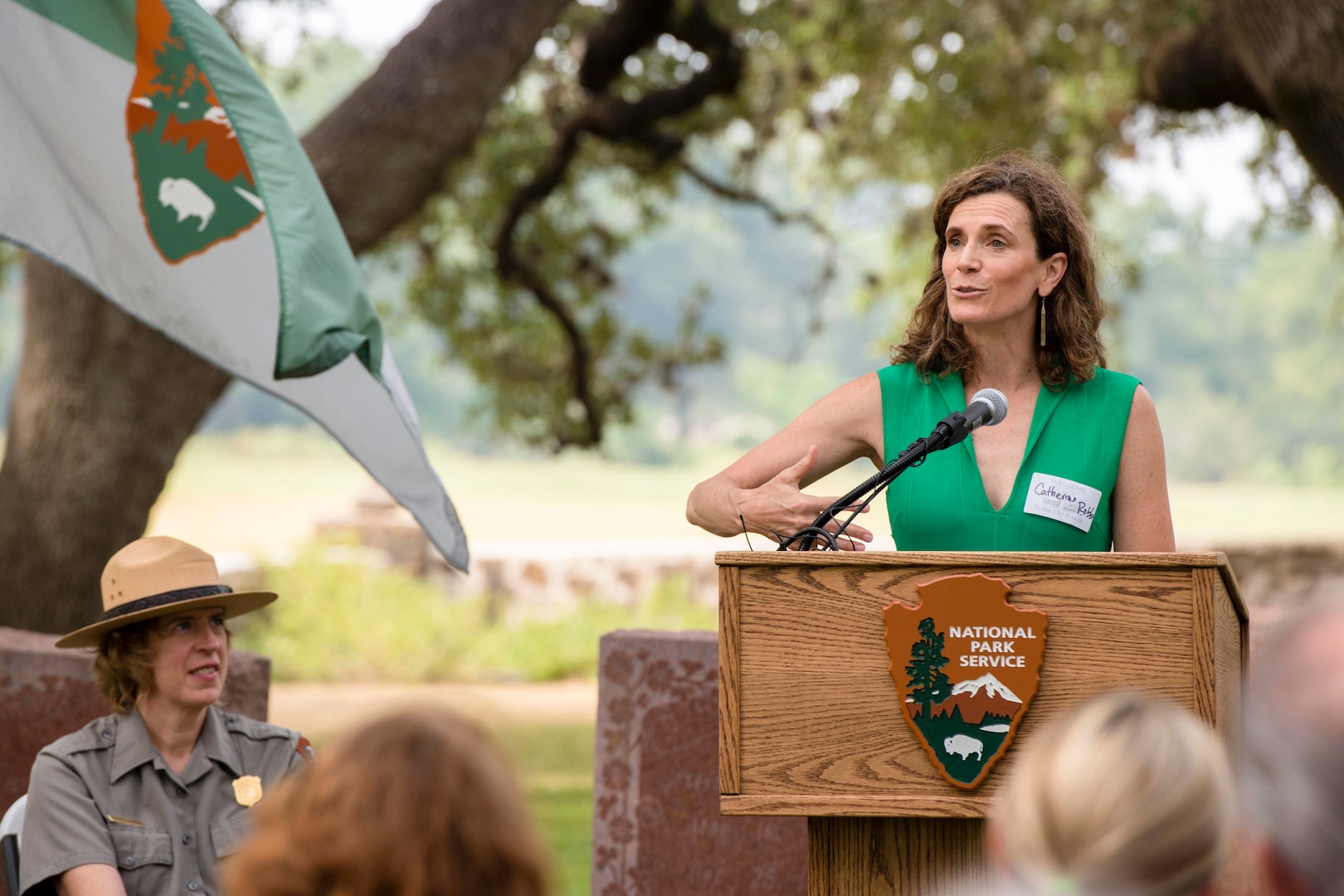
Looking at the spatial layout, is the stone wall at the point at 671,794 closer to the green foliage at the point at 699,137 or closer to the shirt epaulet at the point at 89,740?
the shirt epaulet at the point at 89,740

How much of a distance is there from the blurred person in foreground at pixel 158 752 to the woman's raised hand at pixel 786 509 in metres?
1.18

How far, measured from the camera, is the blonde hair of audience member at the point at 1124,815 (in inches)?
48.6

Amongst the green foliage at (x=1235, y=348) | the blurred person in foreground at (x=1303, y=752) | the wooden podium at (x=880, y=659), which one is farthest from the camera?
the green foliage at (x=1235, y=348)

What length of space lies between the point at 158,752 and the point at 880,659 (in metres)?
1.60

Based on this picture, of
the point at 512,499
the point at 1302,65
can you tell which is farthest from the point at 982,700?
the point at 512,499

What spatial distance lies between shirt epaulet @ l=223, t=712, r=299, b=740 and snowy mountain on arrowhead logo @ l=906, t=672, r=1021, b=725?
62.8 inches

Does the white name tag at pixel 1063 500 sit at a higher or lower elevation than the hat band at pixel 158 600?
higher

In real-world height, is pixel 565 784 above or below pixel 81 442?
below

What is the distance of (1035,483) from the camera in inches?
113

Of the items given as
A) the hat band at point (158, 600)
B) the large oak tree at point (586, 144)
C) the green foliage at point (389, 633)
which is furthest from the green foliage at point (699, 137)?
the hat band at point (158, 600)

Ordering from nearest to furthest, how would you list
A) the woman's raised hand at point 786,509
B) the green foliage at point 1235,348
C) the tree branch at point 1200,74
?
the woman's raised hand at point 786,509, the tree branch at point 1200,74, the green foliage at point 1235,348

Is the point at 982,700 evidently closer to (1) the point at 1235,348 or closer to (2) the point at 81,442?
(2) the point at 81,442

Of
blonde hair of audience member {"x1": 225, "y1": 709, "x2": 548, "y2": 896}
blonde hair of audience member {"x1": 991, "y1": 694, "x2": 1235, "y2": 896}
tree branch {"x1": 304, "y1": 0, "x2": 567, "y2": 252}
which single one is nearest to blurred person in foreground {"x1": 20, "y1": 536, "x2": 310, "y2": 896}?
blonde hair of audience member {"x1": 225, "y1": 709, "x2": 548, "y2": 896}

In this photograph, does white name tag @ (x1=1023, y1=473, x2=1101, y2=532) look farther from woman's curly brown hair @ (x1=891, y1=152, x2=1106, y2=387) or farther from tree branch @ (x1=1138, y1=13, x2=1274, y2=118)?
tree branch @ (x1=1138, y1=13, x2=1274, y2=118)
